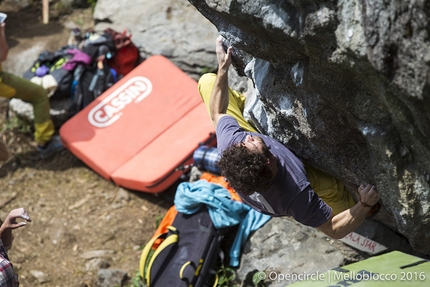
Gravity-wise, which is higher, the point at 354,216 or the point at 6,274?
the point at 354,216

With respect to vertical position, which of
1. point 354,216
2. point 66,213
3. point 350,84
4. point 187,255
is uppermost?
point 350,84

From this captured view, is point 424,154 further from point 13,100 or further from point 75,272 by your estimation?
point 13,100

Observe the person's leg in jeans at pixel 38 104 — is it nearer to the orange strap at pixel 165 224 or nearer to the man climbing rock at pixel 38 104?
the man climbing rock at pixel 38 104

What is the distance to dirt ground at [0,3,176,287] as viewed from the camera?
201 inches

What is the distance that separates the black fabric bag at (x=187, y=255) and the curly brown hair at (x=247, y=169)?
143 cm

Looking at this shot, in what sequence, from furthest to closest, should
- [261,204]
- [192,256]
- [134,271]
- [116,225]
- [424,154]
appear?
[116,225] → [134,271] → [192,256] → [261,204] → [424,154]

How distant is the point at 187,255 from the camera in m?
4.48

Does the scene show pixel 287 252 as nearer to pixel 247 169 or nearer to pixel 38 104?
pixel 247 169

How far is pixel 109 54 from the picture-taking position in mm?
6578

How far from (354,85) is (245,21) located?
2.00 ft

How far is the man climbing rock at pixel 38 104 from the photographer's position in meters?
5.82

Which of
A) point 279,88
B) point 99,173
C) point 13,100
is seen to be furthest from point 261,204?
point 13,100

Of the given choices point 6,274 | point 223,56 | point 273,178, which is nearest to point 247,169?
point 273,178

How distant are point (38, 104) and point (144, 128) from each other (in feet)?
4.16
